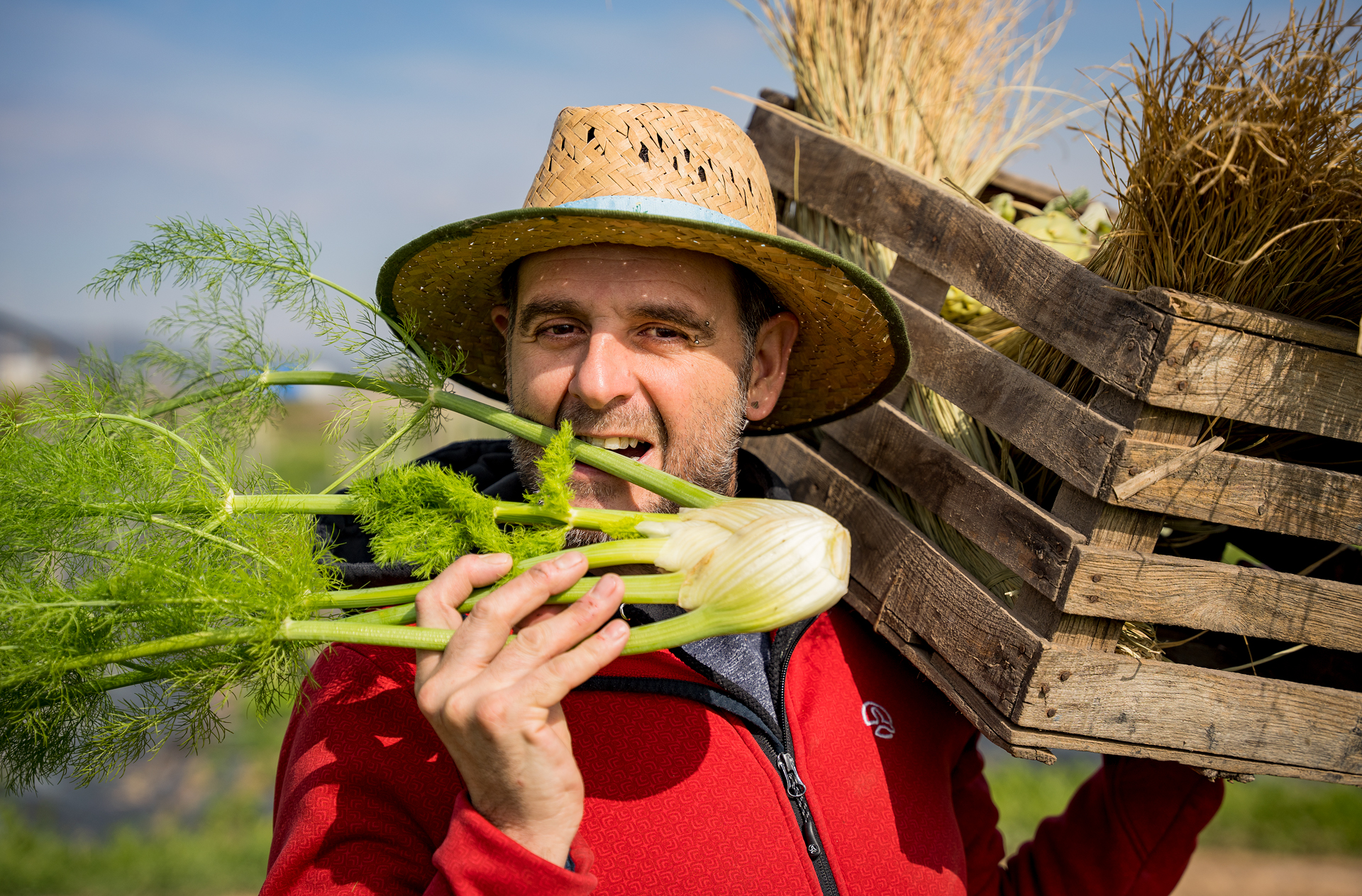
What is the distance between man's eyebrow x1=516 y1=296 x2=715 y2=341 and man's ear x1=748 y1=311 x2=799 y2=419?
14.8 inches

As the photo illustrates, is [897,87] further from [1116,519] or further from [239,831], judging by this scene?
[239,831]

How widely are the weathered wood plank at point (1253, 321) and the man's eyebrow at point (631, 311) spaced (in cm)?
90

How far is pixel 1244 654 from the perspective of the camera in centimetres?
191

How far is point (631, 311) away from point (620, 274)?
85 mm

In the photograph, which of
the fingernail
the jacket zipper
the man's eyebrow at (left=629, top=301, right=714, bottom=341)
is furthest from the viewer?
the man's eyebrow at (left=629, top=301, right=714, bottom=341)

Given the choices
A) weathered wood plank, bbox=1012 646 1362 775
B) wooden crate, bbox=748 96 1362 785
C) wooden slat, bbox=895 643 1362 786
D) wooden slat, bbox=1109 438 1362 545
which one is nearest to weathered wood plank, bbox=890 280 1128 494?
wooden crate, bbox=748 96 1362 785

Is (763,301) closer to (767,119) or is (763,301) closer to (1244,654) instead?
(767,119)

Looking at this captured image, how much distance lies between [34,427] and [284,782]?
883mm


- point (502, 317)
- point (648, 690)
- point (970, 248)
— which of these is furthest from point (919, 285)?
point (648, 690)

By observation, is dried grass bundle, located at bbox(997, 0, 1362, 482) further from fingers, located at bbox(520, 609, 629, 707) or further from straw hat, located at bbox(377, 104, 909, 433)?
fingers, located at bbox(520, 609, 629, 707)

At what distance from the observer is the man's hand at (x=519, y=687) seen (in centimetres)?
115

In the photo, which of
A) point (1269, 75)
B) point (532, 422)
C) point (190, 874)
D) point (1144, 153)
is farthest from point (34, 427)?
point (190, 874)

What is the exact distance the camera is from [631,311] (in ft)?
5.61

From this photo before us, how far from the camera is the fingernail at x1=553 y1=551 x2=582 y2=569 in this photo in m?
1.26
